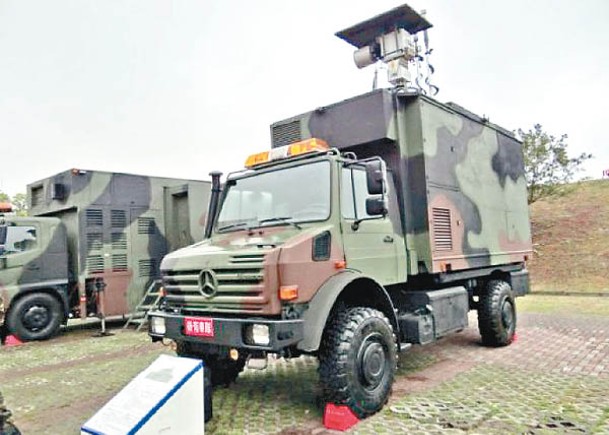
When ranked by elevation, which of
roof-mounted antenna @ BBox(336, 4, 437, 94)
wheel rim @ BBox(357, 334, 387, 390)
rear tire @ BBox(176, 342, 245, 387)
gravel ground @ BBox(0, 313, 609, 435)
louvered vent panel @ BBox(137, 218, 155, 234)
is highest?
roof-mounted antenna @ BBox(336, 4, 437, 94)

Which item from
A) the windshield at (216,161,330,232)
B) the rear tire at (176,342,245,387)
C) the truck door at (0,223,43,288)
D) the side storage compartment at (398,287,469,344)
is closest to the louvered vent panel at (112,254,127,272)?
the truck door at (0,223,43,288)

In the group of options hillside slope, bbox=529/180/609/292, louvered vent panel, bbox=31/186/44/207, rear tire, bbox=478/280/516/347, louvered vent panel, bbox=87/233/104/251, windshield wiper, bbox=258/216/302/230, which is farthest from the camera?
hillside slope, bbox=529/180/609/292

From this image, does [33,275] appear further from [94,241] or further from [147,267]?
[147,267]

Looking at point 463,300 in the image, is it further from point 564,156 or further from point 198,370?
point 564,156

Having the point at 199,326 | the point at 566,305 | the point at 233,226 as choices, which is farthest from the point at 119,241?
the point at 566,305

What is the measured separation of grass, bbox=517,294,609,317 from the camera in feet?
33.5

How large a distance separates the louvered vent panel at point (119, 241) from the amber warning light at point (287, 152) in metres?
6.15

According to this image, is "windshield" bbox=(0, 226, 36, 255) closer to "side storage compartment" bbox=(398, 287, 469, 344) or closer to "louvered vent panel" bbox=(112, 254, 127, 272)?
"louvered vent panel" bbox=(112, 254, 127, 272)

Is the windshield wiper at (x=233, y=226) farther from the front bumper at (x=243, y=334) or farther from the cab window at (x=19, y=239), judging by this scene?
the cab window at (x=19, y=239)

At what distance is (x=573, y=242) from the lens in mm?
17109

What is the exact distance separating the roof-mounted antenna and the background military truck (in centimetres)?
490

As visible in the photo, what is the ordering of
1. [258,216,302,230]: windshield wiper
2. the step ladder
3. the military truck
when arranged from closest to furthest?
the military truck, [258,216,302,230]: windshield wiper, the step ladder

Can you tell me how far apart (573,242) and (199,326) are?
1696 centimetres

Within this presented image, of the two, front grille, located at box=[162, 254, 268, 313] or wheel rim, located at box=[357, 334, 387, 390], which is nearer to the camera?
front grille, located at box=[162, 254, 268, 313]
